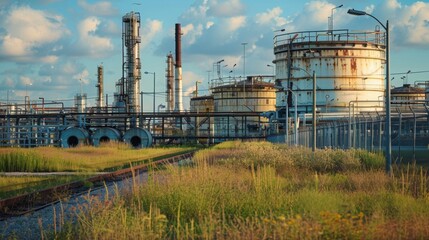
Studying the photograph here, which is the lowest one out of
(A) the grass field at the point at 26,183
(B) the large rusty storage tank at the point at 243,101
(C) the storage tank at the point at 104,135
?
Result: (A) the grass field at the point at 26,183

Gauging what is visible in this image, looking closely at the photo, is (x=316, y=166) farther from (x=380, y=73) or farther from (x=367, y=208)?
(x=380, y=73)

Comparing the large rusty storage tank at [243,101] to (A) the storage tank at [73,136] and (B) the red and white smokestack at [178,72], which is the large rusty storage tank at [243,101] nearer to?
(B) the red and white smokestack at [178,72]

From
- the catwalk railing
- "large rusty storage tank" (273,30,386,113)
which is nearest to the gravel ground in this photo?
the catwalk railing

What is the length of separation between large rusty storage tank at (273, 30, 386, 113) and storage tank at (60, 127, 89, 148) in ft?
60.3

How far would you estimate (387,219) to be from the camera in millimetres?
9188

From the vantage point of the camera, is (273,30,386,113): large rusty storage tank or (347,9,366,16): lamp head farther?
(273,30,386,113): large rusty storage tank

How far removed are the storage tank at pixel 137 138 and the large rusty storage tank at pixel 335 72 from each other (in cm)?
1314

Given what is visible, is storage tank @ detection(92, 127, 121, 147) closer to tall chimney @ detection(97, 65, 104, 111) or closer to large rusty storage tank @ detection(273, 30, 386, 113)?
large rusty storage tank @ detection(273, 30, 386, 113)

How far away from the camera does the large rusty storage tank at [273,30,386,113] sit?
51.6 meters

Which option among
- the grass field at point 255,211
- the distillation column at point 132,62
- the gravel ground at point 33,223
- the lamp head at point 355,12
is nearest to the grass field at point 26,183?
the gravel ground at point 33,223

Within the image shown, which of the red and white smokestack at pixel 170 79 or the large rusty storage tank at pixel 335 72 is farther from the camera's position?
the red and white smokestack at pixel 170 79

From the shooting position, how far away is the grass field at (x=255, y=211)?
7707mm

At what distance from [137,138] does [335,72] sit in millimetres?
18077

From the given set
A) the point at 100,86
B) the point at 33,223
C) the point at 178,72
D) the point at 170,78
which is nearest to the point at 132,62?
the point at 178,72
